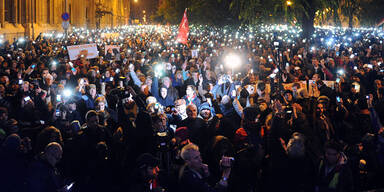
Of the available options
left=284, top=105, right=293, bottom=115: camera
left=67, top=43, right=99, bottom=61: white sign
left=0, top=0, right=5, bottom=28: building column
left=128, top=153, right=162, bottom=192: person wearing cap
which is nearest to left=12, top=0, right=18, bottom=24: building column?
left=0, top=0, right=5, bottom=28: building column

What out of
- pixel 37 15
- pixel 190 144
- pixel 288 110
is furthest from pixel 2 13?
pixel 190 144

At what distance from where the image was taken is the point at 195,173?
4.63 m

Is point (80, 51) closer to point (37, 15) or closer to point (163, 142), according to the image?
point (163, 142)

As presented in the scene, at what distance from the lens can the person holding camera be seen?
451 centimetres

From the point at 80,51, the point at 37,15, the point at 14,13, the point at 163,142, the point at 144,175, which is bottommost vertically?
the point at 144,175

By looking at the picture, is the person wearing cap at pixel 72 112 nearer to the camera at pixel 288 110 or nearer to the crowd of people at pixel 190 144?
the crowd of people at pixel 190 144

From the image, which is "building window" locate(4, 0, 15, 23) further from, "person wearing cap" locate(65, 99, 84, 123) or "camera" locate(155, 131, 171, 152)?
"camera" locate(155, 131, 171, 152)

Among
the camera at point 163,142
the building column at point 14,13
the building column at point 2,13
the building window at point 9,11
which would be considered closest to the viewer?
the camera at point 163,142

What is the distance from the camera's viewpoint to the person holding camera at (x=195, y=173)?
4.51m

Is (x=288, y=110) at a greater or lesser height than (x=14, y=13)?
lesser

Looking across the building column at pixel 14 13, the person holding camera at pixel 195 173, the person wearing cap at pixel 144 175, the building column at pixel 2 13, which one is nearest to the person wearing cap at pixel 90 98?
the person wearing cap at pixel 144 175

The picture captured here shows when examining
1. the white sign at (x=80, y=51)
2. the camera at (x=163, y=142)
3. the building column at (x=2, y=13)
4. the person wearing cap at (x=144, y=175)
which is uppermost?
the building column at (x=2, y=13)

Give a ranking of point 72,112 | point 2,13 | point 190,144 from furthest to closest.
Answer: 1. point 2,13
2. point 72,112
3. point 190,144

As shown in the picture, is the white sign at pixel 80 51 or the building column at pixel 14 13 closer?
the white sign at pixel 80 51
